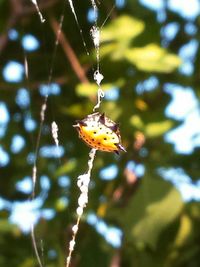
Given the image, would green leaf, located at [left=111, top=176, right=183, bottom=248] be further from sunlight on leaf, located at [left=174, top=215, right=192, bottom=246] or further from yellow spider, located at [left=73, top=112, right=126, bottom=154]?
yellow spider, located at [left=73, top=112, right=126, bottom=154]

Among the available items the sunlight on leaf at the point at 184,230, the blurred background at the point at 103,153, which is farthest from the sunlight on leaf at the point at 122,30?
the sunlight on leaf at the point at 184,230

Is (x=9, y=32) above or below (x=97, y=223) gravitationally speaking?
above

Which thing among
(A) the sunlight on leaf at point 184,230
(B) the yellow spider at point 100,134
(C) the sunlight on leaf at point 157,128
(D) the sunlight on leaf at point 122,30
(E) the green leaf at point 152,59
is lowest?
(B) the yellow spider at point 100,134

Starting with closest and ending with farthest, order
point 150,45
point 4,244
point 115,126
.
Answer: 1. point 115,126
2. point 150,45
3. point 4,244

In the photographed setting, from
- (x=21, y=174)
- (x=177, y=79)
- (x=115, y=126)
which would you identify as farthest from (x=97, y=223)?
(x=115, y=126)

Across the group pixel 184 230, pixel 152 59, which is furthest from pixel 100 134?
pixel 184 230

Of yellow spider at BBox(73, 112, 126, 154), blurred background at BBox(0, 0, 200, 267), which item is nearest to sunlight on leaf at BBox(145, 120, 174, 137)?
blurred background at BBox(0, 0, 200, 267)

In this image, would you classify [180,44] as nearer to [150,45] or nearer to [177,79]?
[177,79]

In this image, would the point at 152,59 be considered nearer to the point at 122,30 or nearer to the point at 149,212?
the point at 122,30

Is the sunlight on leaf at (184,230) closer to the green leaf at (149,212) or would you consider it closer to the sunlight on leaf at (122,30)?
the green leaf at (149,212)
